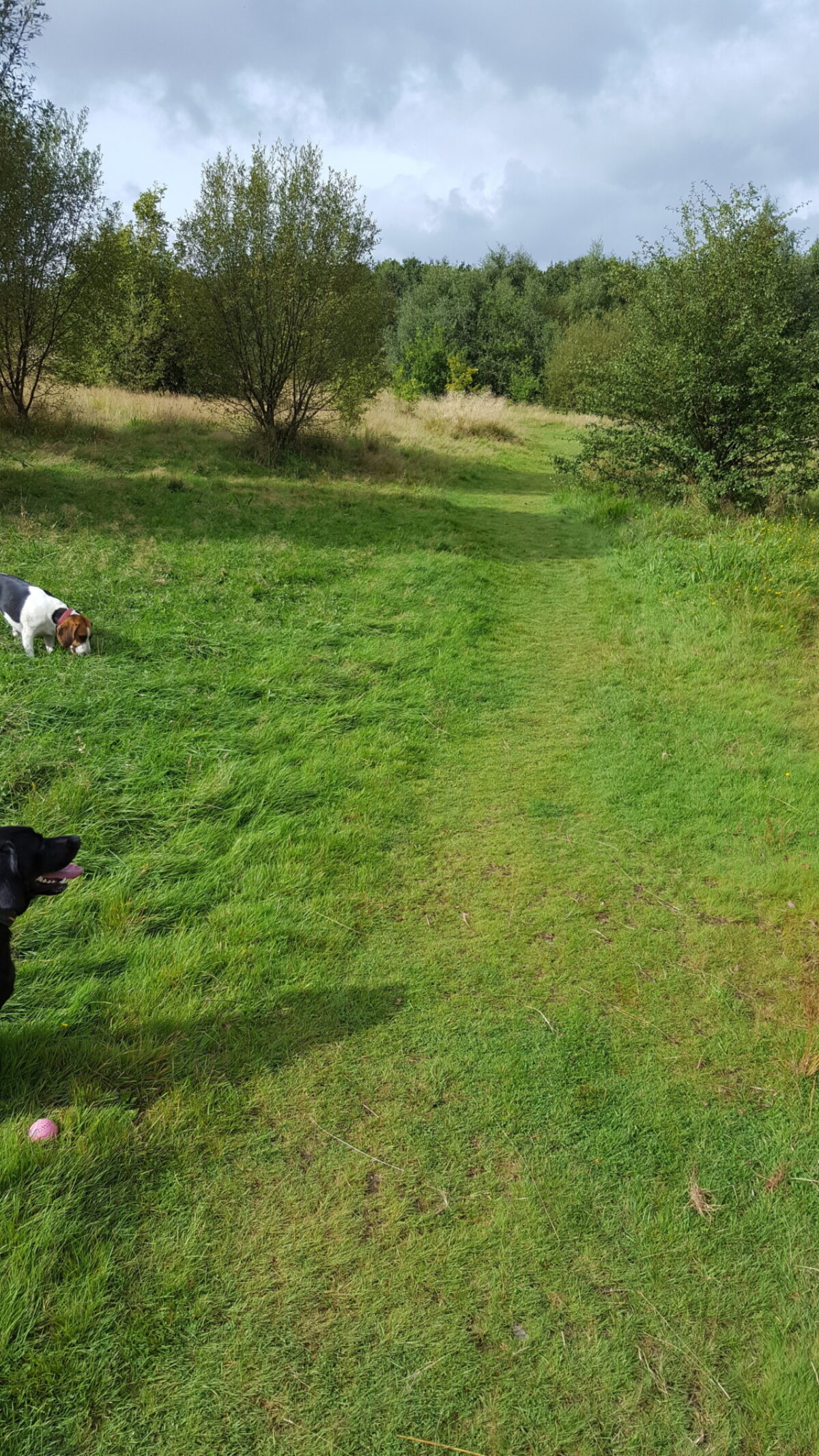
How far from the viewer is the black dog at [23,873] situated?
8.85ft

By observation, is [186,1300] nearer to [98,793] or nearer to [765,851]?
[98,793]

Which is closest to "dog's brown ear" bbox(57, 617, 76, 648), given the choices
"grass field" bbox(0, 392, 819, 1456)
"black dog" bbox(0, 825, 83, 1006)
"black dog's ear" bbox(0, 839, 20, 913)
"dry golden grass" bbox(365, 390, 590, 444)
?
"grass field" bbox(0, 392, 819, 1456)

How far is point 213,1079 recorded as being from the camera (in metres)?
2.82

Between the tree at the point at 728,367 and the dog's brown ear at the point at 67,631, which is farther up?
the tree at the point at 728,367

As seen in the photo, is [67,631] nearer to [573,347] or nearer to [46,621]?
[46,621]

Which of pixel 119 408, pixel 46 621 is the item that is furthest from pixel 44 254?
pixel 46 621

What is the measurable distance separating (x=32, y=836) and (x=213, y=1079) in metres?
1.27

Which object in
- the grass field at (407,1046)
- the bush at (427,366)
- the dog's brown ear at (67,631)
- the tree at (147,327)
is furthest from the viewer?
the bush at (427,366)

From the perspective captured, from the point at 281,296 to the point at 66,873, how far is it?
1378cm

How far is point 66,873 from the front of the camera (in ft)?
9.98

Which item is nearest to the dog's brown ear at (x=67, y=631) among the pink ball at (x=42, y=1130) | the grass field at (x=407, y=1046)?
the grass field at (x=407, y=1046)

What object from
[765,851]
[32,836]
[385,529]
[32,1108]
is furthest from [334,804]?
[385,529]

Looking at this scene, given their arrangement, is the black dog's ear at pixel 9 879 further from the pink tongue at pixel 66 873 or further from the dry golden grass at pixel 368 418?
the dry golden grass at pixel 368 418

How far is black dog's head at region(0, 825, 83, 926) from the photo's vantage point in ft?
8.94
